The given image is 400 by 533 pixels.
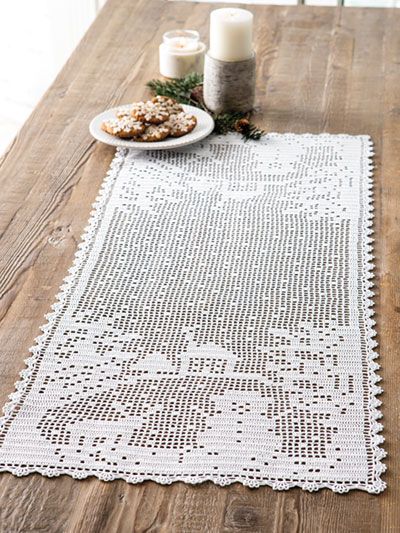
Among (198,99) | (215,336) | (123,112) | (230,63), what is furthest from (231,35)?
(215,336)

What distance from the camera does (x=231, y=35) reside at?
1995 mm

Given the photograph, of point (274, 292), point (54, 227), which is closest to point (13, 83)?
point (54, 227)

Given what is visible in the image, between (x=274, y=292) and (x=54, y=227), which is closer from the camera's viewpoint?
(x=274, y=292)

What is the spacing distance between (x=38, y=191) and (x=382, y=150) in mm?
691

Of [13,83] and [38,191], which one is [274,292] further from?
[13,83]

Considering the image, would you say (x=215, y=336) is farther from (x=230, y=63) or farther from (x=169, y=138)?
(x=230, y=63)

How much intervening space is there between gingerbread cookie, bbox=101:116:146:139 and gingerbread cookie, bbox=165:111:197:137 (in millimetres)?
57

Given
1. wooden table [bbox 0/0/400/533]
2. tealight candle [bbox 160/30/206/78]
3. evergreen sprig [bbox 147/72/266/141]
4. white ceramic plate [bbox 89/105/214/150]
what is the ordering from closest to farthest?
wooden table [bbox 0/0/400/533]
white ceramic plate [bbox 89/105/214/150]
evergreen sprig [bbox 147/72/266/141]
tealight candle [bbox 160/30/206/78]

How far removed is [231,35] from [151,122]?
10.0 inches

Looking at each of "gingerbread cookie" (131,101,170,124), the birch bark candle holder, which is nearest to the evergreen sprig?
the birch bark candle holder

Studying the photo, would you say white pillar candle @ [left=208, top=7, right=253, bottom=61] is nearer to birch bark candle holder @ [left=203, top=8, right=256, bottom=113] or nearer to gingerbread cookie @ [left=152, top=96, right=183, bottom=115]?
birch bark candle holder @ [left=203, top=8, right=256, bottom=113]

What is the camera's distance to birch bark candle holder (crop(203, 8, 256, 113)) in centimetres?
200

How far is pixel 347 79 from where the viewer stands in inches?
89.4

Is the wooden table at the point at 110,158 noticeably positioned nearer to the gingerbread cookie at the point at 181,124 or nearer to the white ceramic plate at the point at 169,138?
the white ceramic plate at the point at 169,138
